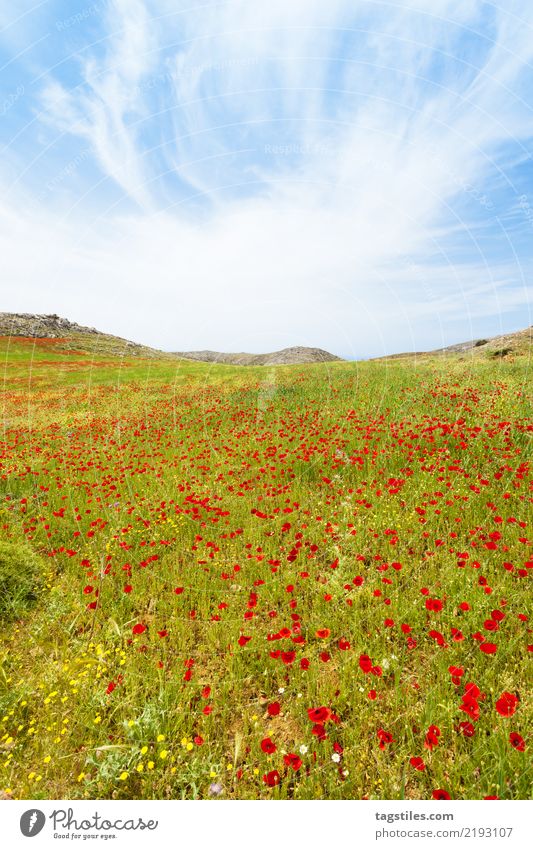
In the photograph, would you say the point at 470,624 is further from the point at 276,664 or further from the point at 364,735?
the point at 276,664

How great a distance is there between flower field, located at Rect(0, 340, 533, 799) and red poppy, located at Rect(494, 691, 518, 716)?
0.04ft

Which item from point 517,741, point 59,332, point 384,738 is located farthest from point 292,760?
point 59,332

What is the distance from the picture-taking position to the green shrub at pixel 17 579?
433cm

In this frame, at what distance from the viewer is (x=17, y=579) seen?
457cm

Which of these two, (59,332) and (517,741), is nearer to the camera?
(517,741)

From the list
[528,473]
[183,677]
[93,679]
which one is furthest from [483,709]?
[528,473]

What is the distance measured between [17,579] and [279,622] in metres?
3.25

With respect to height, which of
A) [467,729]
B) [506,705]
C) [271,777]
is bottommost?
[271,777]

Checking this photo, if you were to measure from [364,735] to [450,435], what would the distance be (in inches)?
250

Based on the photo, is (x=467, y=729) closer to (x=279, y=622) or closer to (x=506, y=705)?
(x=506, y=705)

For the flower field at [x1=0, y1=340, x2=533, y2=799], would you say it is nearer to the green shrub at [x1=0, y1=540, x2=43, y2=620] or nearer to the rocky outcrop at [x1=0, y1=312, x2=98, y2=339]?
the green shrub at [x1=0, y1=540, x2=43, y2=620]

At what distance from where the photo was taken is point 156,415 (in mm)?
16109

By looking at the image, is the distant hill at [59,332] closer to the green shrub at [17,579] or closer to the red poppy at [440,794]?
the green shrub at [17,579]

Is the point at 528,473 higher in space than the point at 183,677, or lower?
higher
